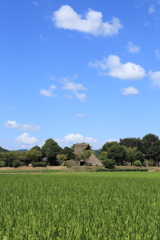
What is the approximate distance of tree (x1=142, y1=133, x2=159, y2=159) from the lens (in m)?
143

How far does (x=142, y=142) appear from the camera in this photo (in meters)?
147

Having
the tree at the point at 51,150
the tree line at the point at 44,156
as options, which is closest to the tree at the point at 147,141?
the tree line at the point at 44,156

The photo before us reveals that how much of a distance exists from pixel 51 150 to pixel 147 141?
61900 mm

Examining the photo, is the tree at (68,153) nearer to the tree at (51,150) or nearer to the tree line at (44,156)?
the tree line at (44,156)

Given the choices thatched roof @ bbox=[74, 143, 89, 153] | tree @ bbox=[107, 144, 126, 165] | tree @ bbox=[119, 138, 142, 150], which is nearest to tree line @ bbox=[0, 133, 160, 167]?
tree @ bbox=[107, 144, 126, 165]

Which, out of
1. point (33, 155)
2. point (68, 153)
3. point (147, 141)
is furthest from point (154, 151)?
point (33, 155)

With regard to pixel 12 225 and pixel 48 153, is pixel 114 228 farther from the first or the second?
pixel 48 153

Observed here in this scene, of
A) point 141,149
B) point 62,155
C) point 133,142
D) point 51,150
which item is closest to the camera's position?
point 62,155

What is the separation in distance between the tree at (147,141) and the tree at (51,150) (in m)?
56.4

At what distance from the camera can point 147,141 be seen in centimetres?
14488

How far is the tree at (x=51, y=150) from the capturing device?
111062 millimetres

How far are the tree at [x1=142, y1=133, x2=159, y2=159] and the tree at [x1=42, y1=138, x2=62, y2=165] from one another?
5641 cm

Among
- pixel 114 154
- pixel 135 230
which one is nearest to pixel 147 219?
pixel 135 230

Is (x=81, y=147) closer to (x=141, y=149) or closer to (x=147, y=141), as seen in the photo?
(x=141, y=149)
